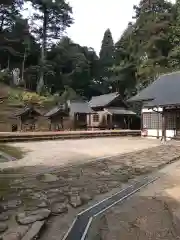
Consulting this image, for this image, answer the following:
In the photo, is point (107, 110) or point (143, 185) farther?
point (107, 110)

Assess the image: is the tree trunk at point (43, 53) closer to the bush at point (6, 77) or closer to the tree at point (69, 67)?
the tree at point (69, 67)

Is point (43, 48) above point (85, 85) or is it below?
above

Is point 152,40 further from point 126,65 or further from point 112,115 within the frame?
point 112,115

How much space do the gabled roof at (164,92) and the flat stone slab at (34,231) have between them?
1711 cm

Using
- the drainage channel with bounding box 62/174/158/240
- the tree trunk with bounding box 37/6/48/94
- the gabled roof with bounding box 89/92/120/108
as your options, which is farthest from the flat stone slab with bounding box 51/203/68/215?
the tree trunk with bounding box 37/6/48/94

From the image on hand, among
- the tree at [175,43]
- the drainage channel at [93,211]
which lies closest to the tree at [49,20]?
the tree at [175,43]

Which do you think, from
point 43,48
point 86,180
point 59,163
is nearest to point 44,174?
point 86,180

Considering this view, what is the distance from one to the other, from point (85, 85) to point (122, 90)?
669 centimetres

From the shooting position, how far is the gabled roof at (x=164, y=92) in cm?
2168

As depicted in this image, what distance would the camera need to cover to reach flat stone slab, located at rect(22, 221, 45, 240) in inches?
168

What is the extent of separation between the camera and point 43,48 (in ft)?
151

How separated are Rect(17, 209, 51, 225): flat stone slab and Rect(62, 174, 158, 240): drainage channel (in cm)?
55

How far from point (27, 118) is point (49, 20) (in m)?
21.0

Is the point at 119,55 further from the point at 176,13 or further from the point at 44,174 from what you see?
the point at 44,174
